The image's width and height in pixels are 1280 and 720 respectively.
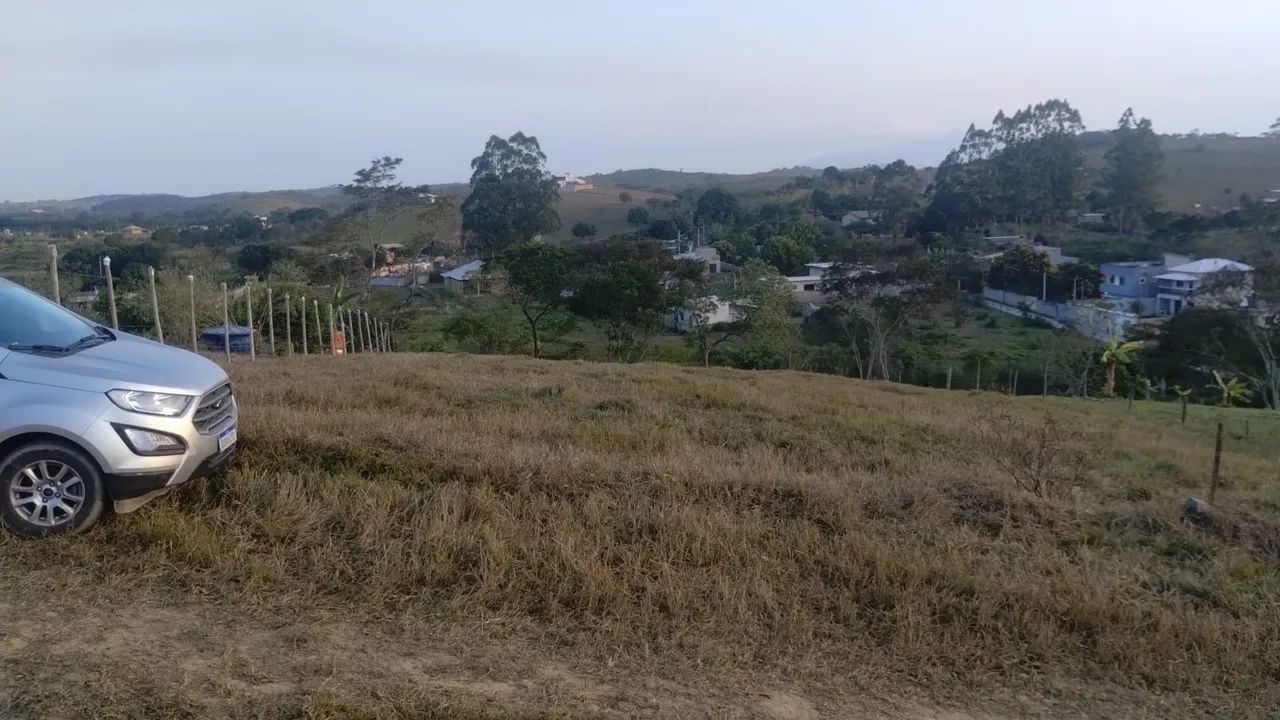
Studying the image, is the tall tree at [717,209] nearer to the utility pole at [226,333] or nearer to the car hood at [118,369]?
the utility pole at [226,333]

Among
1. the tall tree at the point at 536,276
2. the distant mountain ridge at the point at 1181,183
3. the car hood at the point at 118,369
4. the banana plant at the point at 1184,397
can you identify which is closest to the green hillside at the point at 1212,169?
the distant mountain ridge at the point at 1181,183

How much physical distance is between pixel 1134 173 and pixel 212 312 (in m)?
59.0

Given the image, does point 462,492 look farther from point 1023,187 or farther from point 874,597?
point 1023,187

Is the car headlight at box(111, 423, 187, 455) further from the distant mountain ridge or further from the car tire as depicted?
the distant mountain ridge

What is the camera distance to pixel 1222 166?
79562 millimetres

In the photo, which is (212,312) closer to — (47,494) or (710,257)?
(47,494)

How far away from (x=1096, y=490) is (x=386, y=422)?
18.4 feet

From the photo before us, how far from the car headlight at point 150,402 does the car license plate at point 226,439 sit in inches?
14.4

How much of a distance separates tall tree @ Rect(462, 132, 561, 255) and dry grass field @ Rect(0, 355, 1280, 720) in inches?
2079

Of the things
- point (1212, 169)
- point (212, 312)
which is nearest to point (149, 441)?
point (212, 312)

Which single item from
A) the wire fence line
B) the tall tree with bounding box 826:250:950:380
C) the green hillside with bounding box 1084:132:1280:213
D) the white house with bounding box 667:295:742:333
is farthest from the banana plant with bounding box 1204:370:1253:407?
the green hillside with bounding box 1084:132:1280:213

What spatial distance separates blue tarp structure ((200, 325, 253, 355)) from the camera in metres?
19.5

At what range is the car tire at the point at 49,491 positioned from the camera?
4.38 meters

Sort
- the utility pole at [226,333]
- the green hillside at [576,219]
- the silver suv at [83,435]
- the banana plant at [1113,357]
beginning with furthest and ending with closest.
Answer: the green hillside at [576,219], the banana plant at [1113,357], the utility pole at [226,333], the silver suv at [83,435]
